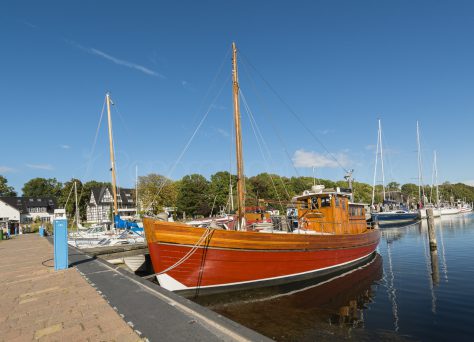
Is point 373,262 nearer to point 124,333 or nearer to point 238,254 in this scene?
point 238,254

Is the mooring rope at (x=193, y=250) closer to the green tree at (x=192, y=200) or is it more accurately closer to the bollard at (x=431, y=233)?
the bollard at (x=431, y=233)

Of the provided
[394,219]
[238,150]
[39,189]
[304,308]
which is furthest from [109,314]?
[39,189]

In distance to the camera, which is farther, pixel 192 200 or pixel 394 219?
pixel 192 200

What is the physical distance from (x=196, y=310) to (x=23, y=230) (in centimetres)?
5763

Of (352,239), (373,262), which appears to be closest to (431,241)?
(373,262)

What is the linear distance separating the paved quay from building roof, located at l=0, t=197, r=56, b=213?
84.4 metres

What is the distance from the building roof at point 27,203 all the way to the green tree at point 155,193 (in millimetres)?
32925

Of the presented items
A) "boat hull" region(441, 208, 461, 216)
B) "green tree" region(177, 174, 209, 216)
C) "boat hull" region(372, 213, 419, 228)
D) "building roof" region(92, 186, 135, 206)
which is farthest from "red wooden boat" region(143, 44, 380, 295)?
"building roof" region(92, 186, 135, 206)

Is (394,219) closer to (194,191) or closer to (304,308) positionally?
(194,191)

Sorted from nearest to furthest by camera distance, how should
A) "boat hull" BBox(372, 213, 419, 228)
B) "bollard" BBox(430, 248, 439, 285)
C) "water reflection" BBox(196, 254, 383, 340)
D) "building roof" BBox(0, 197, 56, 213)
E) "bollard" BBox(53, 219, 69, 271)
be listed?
1. "water reflection" BBox(196, 254, 383, 340)
2. "bollard" BBox(53, 219, 69, 271)
3. "bollard" BBox(430, 248, 439, 285)
4. "boat hull" BBox(372, 213, 419, 228)
5. "building roof" BBox(0, 197, 56, 213)

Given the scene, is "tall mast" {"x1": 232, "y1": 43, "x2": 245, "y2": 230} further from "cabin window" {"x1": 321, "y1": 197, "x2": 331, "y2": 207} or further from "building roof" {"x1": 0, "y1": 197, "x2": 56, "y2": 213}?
"building roof" {"x1": 0, "y1": 197, "x2": 56, "y2": 213}

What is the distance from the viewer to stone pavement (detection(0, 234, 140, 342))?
209 inches

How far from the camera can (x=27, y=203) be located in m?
81.9

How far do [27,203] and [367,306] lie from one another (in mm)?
93347
